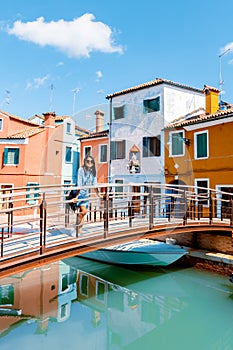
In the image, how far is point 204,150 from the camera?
1291cm

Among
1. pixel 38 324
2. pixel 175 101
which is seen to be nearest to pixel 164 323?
pixel 38 324

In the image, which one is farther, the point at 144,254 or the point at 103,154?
the point at 103,154

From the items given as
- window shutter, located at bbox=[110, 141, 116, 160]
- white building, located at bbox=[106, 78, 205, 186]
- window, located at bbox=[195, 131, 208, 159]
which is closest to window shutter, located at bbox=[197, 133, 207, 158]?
window, located at bbox=[195, 131, 208, 159]

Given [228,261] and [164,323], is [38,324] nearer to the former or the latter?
[164,323]

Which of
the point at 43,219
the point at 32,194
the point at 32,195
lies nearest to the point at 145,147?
the point at 32,195

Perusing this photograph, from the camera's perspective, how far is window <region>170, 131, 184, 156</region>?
13.9 m

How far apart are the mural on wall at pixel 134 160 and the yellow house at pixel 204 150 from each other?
202 centimetres

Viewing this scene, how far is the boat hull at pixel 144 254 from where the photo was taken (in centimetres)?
957

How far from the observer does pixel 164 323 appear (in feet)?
22.7

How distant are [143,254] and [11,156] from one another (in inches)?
505

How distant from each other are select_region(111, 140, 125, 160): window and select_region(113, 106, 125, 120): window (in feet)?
5.76

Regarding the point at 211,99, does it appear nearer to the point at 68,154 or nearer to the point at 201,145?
the point at 201,145

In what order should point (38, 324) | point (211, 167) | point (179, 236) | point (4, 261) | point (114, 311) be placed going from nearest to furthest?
point (4, 261) < point (38, 324) < point (114, 311) < point (179, 236) < point (211, 167)

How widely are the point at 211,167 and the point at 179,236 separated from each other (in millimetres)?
3611
